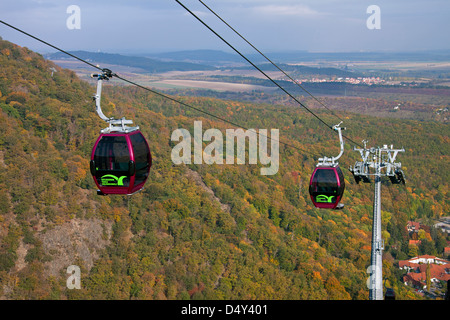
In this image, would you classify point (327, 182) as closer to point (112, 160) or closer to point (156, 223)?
point (112, 160)

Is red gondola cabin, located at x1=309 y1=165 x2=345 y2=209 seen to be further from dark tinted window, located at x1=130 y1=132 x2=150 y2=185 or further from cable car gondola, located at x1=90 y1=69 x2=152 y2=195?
cable car gondola, located at x1=90 y1=69 x2=152 y2=195

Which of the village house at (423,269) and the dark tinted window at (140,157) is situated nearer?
the dark tinted window at (140,157)

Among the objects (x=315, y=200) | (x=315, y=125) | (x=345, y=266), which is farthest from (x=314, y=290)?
(x=315, y=125)

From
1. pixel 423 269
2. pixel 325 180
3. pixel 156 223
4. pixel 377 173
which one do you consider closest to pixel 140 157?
pixel 325 180

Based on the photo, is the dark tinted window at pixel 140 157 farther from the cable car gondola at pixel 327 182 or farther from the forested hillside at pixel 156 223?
the forested hillside at pixel 156 223

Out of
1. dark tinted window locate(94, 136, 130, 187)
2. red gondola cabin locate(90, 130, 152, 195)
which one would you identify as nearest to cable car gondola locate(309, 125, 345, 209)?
red gondola cabin locate(90, 130, 152, 195)

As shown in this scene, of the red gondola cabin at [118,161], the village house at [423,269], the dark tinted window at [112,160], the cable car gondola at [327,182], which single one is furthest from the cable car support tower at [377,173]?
the village house at [423,269]
